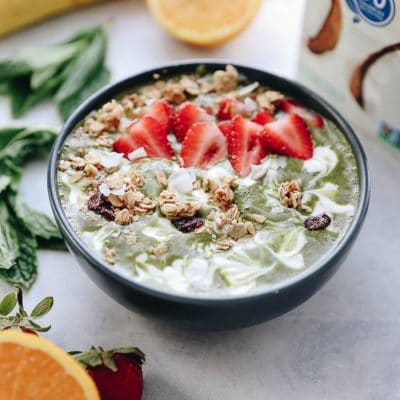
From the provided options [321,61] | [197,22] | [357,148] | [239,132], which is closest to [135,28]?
[197,22]

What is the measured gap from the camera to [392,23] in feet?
5.85

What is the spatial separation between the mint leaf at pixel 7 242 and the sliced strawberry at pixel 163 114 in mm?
446

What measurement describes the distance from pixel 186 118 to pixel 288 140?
10.1 inches

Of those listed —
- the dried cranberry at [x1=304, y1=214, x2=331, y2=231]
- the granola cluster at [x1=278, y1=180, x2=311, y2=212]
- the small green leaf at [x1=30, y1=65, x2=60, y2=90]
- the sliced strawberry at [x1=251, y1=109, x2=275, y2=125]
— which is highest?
the sliced strawberry at [x1=251, y1=109, x2=275, y2=125]

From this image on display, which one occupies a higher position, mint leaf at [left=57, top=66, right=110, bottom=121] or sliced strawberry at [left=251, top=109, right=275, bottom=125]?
sliced strawberry at [left=251, top=109, right=275, bottom=125]

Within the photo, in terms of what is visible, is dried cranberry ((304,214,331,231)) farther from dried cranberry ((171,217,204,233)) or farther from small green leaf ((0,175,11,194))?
small green leaf ((0,175,11,194))

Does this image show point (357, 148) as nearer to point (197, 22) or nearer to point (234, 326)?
point (234, 326)

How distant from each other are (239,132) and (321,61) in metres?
0.46

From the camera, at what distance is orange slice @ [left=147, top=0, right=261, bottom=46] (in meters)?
2.24

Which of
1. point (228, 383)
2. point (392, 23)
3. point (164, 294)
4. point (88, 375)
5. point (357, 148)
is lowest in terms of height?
point (228, 383)

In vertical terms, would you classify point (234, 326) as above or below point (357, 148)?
below

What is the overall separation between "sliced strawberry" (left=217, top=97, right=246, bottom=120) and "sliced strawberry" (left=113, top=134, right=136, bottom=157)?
0.25 meters

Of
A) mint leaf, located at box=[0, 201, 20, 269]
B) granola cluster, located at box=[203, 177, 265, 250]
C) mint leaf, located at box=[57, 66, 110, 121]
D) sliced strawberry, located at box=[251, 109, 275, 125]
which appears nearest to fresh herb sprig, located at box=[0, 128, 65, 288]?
mint leaf, located at box=[0, 201, 20, 269]

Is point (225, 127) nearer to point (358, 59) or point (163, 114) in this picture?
point (163, 114)
